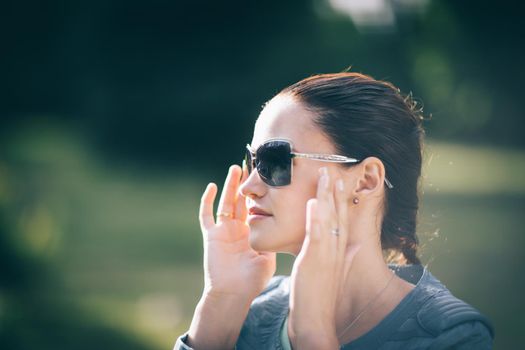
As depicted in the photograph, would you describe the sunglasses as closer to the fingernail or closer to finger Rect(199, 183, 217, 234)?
the fingernail

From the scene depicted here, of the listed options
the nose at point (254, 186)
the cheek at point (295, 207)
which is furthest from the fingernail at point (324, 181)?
the nose at point (254, 186)

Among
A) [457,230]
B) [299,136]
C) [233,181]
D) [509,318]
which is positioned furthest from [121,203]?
[299,136]

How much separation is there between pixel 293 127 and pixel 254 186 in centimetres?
27

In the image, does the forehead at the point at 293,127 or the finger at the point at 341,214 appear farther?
the forehead at the point at 293,127

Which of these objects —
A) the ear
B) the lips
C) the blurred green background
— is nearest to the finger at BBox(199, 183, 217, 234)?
the lips

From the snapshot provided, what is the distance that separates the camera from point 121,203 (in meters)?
8.16

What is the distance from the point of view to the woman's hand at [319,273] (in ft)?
7.00

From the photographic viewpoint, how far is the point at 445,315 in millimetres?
2119

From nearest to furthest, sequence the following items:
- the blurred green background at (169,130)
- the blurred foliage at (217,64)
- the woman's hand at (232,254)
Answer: the woman's hand at (232,254)
the blurred green background at (169,130)
the blurred foliage at (217,64)

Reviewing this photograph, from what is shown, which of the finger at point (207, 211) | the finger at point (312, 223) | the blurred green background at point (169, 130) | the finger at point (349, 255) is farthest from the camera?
the blurred green background at point (169, 130)

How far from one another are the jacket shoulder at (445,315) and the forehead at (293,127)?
2.21ft

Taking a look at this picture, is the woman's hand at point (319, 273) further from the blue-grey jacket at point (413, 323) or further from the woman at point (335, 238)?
the blue-grey jacket at point (413, 323)

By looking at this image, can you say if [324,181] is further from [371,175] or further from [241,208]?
[241,208]

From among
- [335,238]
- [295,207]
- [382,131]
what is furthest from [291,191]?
[382,131]
